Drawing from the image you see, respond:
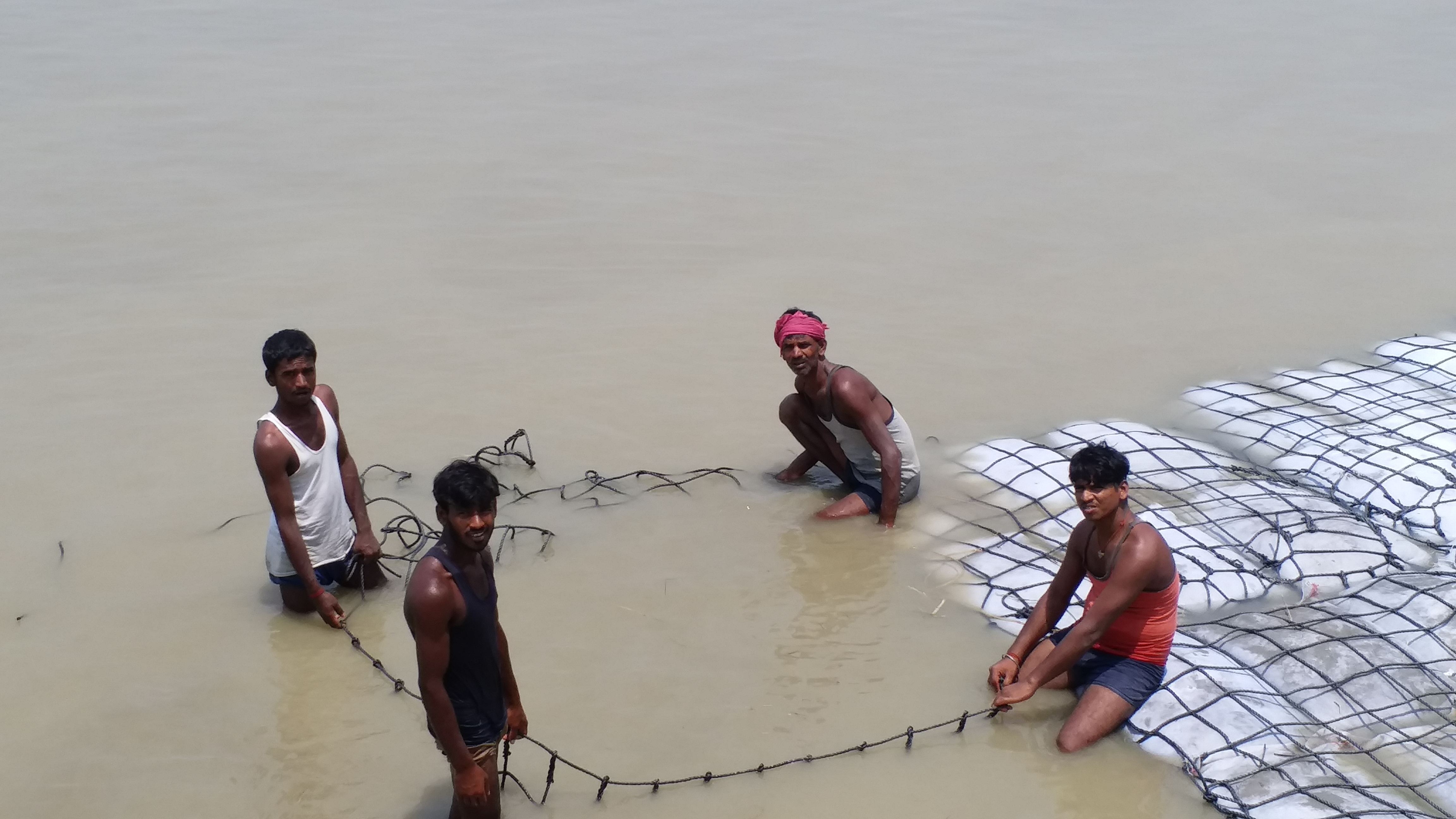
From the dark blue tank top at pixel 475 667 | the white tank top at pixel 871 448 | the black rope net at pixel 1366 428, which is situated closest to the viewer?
the dark blue tank top at pixel 475 667

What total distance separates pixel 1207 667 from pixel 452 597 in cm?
235

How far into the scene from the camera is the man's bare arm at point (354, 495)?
420cm

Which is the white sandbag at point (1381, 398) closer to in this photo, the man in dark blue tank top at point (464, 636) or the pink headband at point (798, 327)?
the pink headband at point (798, 327)

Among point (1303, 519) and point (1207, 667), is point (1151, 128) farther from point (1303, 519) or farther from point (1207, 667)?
point (1207, 667)

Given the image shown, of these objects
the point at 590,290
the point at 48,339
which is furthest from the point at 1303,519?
the point at 48,339

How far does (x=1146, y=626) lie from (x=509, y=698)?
1.87 m

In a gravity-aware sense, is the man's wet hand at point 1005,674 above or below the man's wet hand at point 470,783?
below

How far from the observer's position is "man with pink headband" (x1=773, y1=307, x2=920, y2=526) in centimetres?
475

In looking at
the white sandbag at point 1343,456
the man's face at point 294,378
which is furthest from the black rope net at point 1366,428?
the man's face at point 294,378

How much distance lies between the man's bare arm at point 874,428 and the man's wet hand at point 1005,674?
1.07 m

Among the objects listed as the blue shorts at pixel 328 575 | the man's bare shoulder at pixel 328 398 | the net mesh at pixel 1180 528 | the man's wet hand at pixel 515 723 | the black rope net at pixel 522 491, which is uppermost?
the man's bare shoulder at pixel 328 398

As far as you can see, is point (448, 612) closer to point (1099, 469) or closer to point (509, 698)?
point (509, 698)

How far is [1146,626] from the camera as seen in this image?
3650 millimetres

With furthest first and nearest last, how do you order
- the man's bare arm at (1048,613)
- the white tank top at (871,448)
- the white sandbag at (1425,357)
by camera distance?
the white sandbag at (1425,357) < the white tank top at (871,448) < the man's bare arm at (1048,613)
